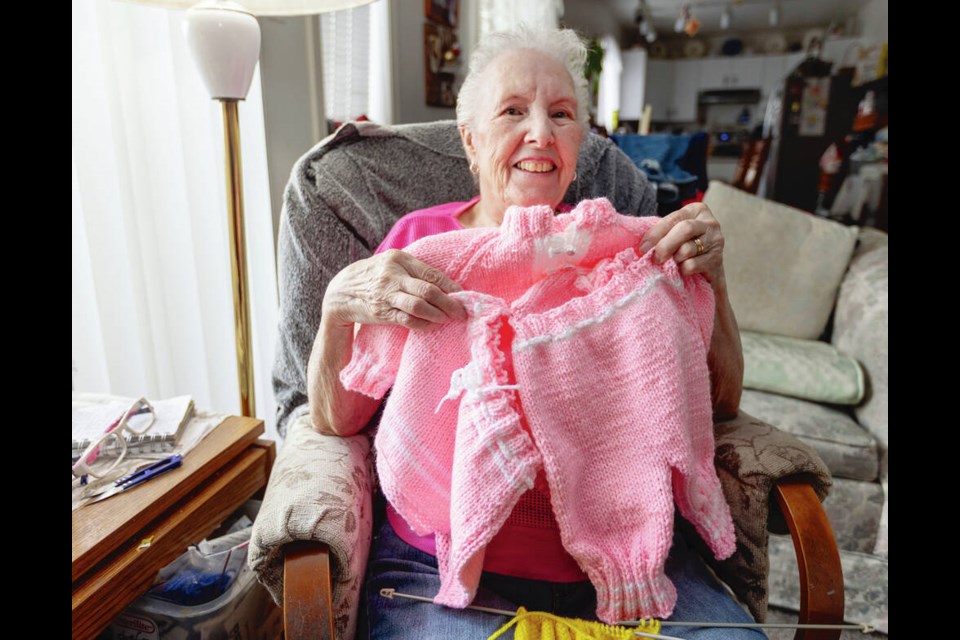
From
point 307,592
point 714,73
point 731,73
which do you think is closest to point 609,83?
point 714,73

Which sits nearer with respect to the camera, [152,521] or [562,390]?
[562,390]

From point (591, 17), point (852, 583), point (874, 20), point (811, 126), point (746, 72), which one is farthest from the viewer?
point (746, 72)

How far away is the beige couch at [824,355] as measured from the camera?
169 cm

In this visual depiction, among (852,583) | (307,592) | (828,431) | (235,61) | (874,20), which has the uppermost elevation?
(874,20)

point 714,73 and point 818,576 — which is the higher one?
point 714,73

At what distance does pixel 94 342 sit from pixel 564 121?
116 cm

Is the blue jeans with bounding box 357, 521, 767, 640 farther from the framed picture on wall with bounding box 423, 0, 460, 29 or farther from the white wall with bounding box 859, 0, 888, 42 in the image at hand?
the white wall with bounding box 859, 0, 888, 42

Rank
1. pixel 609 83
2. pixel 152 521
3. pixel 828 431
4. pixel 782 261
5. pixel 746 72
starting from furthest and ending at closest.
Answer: pixel 746 72, pixel 609 83, pixel 782 261, pixel 828 431, pixel 152 521

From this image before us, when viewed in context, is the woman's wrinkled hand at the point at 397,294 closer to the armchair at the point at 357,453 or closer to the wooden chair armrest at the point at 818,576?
the armchair at the point at 357,453

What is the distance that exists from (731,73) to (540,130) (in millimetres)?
9119

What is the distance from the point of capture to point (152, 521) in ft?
3.06

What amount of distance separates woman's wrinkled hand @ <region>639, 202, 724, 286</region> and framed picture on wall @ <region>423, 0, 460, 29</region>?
2.58 m

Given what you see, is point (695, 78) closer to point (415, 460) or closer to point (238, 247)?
point (238, 247)

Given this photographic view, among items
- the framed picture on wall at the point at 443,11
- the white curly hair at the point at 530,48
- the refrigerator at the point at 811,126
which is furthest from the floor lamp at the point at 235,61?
the refrigerator at the point at 811,126
